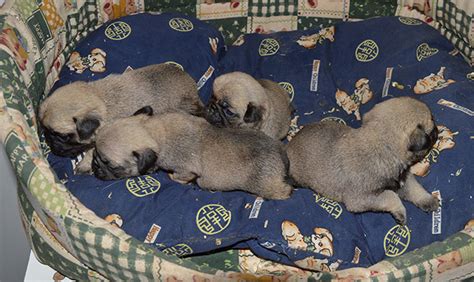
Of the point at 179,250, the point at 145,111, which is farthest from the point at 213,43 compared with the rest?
the point at 179,250

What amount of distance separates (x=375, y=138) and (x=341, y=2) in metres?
1.57

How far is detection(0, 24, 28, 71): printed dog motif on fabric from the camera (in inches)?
127

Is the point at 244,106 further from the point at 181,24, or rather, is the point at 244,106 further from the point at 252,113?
the point at 181,24

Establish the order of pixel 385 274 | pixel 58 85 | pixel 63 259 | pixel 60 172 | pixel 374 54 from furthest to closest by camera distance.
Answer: pixel 374 54, pixel 58 85, pixel 60 172, pixel 63 259, pixel 385 274

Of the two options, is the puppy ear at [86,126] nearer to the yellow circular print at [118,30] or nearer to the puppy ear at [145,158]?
the puppy ear at [145,158]

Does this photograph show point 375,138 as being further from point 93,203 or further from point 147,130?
point 93,203

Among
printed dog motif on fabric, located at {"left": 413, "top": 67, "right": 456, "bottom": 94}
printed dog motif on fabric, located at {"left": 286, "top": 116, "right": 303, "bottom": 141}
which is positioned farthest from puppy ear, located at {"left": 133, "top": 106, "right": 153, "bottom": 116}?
printed dog motif on fabric, located at {"left": 413, "top": 67, "right": 456, "bottom": 94}

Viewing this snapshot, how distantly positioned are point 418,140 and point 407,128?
0.08m

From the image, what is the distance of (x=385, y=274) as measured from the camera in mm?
2516

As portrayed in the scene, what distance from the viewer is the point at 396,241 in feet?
A: 9.78

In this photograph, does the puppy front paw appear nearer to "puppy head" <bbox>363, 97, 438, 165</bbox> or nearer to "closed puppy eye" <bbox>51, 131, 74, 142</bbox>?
"closed puppy eye" <bbox>51, 131, 74, 142</bbox>

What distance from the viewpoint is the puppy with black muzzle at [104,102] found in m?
3.19

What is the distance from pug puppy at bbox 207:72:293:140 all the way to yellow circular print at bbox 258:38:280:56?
0.65 metres

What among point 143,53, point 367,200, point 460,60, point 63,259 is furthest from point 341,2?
point 63,259
